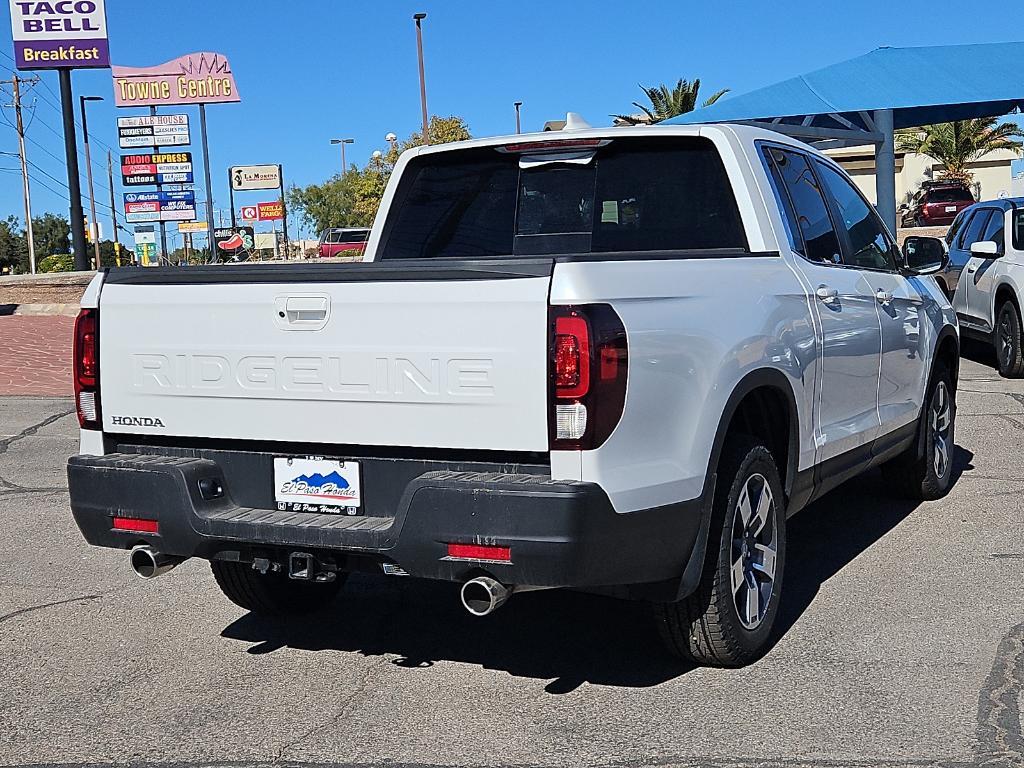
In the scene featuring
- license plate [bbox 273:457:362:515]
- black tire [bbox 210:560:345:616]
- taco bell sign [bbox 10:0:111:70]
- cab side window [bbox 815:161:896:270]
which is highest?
taco bell sign [bbox 10:0:111:70]

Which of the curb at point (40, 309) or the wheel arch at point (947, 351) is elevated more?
the wheel arch at point (947, 351)

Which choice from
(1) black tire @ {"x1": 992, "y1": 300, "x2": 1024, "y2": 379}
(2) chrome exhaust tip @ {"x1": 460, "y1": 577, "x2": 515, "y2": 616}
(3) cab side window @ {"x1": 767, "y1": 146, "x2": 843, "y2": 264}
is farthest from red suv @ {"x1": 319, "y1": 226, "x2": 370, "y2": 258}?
(2) chrome exhaust tip @ {"x1": 460, "y1": 577, "x2": 515, "y2": 616}

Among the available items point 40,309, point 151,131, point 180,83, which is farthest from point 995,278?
point 180,83

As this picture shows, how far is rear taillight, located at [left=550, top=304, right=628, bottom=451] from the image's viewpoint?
11.5 feet

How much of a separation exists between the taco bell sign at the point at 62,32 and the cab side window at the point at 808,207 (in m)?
31.1

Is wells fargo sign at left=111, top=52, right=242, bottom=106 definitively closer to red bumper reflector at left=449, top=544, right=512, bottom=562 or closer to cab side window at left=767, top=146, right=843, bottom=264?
cab side window at left=767, top=146, right=843, bottom=264

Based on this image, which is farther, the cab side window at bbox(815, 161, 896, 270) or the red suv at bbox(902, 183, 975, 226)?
the red suv at bbox(902, 183, 975, 226)

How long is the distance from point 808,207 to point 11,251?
108382 mm

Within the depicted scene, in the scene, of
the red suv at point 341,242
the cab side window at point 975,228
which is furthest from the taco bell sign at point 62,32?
the cab side window at point 975,228

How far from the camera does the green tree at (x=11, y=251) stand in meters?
101

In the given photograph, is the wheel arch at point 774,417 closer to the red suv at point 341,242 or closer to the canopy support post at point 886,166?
the canopy support post at point 886,166

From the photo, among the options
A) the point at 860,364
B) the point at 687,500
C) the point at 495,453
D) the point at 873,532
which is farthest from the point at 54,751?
the point at 873,532

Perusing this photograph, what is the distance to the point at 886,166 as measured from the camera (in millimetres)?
18406

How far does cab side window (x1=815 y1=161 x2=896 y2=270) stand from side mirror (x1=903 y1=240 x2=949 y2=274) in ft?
0.67
